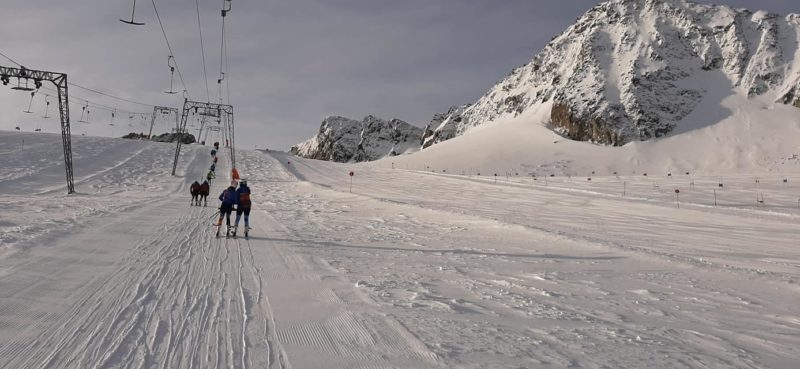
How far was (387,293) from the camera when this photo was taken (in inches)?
310

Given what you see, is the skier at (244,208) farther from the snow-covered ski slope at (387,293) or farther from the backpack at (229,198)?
the snow-covered ski slope at (387,293)

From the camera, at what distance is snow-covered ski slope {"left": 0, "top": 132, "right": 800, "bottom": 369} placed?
523cm

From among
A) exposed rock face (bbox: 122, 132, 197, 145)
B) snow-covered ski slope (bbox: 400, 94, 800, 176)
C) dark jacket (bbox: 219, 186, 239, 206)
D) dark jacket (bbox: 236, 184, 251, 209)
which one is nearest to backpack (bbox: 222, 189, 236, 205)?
dark jacket (bbox: 219, 186, 239, 206)

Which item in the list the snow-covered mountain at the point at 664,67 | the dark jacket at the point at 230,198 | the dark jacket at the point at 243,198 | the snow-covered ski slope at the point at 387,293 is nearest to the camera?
the snow-covered ski slope at the point at 387,293

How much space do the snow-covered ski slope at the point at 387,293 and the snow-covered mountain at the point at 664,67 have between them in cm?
9438

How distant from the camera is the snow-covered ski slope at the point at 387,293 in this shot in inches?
206

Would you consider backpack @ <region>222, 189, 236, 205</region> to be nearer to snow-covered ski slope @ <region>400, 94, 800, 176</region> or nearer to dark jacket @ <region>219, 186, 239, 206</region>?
dark jacket @ <region>219, 186, 239, 206</region>

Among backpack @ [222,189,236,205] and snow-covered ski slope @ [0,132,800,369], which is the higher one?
backpack @ [222,189,236,205]

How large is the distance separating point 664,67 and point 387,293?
407ft

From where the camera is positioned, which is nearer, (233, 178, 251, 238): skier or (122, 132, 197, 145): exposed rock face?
(233, 178, 251, 238): skier

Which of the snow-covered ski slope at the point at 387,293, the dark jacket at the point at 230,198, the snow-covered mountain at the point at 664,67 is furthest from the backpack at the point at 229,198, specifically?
the snow-covered mountain at the point at 664,67

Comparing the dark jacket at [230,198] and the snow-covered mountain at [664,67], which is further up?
the snow-covered mountain at [664,67]

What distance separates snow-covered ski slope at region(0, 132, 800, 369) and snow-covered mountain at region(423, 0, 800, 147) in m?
94.4

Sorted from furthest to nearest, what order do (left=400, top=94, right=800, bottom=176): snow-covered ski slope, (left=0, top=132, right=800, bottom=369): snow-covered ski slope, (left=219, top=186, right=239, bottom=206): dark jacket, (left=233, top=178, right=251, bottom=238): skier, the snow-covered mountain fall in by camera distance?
the snow-covered mountain → (left=400, top=94, right=800, bottom=176): snow-covered ski slope → (left=219, top=186, right=239, bottom=206): dark jacket → (left=233, top=178, right=251, bottom=238): skier → (left=0, top=132, right=800, bottom=369): snow-covered ski slope
